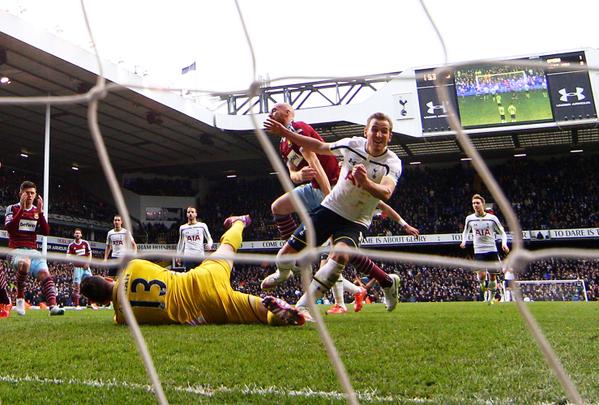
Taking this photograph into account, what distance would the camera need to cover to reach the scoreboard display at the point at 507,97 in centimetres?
1756

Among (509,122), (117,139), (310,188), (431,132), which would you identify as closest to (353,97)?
(431,132)

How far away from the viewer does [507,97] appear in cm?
1819

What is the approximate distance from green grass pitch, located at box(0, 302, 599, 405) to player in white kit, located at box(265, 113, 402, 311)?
0.55m

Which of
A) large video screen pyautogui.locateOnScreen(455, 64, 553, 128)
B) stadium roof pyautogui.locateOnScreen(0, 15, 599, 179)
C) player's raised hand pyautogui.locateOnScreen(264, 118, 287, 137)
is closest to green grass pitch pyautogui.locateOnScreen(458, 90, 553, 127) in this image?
large video screen pyautogui.locateOnScreen(455, 64, 553, 128)

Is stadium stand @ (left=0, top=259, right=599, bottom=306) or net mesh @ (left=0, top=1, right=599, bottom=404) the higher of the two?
net mesh @ (left=0, top=1, right=599, bottom=404)

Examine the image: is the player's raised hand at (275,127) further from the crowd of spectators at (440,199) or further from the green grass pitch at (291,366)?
the crowd of spectators at (440,199)

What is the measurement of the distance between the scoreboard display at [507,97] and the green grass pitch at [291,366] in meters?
15.1

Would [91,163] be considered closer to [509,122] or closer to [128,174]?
[128,174]

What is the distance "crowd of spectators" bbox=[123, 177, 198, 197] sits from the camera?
1054 inches

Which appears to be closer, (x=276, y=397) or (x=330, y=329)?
(x=276, y=397)

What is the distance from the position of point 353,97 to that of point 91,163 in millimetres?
12337

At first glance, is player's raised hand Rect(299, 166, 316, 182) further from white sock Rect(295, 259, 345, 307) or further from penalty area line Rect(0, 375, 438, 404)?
penalty area line Rect(0, 375, 438, 404)

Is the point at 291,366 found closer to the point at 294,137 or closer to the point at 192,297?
the point at 294,137

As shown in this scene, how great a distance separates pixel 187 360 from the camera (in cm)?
279
